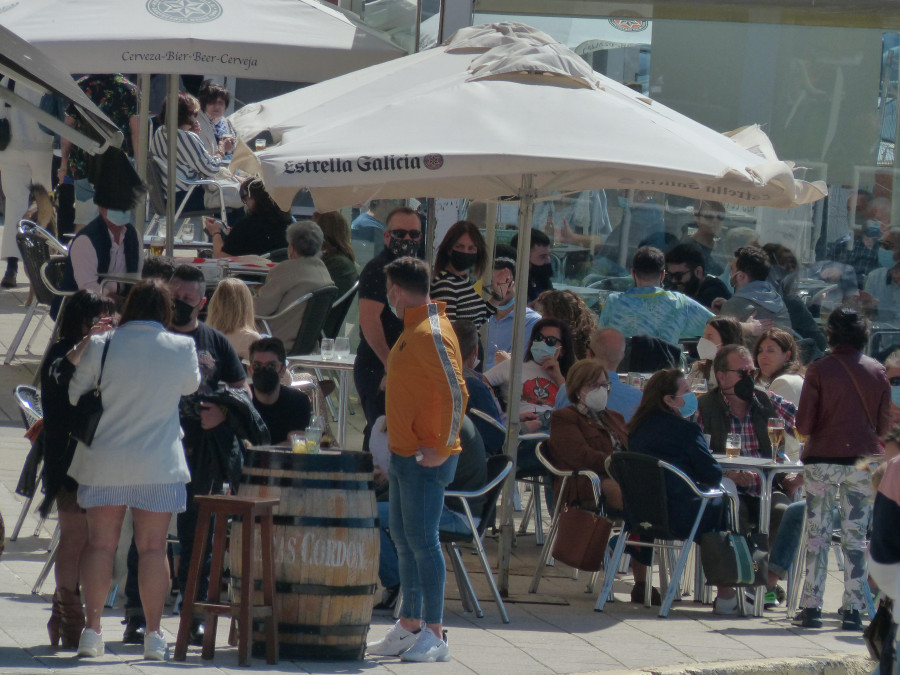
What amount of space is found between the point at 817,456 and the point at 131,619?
3.75m

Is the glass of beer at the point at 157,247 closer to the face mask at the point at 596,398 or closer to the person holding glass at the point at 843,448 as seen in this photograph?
the face mask at the point at 596,398

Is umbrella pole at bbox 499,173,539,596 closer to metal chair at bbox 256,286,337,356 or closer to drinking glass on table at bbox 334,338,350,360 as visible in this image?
drinking glass on table at bbox 334,338,350,360

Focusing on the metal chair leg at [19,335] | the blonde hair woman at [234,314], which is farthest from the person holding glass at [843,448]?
the metal chair leg at [19,335]

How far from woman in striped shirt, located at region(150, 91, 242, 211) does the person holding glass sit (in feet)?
19.4

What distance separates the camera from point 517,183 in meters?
8.45

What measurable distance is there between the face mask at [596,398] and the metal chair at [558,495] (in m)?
0.37

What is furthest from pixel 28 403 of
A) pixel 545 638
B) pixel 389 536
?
pixel 545 638

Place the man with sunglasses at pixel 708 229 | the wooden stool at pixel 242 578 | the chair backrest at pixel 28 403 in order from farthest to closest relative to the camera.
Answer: the man with sunglasses at pixel 708 229
the chair backrest at pixel 28 403
the wooden stool at pixel 242 578

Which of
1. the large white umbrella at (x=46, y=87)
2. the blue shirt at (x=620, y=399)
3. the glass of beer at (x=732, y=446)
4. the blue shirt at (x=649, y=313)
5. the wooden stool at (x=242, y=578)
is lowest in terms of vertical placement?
the wooden stool at (x=242, y=578)

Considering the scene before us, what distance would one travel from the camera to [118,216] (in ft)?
28.5

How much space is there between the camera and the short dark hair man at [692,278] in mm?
11109

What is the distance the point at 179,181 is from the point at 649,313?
4.49 m

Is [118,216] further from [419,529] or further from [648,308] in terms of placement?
[648,308]

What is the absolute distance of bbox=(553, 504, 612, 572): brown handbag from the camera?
788 cm
